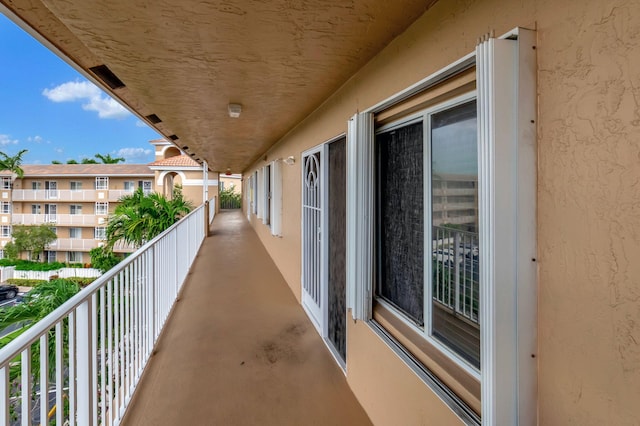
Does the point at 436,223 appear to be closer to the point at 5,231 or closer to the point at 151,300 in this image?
the point at 151,300

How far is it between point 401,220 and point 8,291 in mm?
25976

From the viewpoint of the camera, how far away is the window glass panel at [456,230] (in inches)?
56.2

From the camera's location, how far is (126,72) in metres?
2.55

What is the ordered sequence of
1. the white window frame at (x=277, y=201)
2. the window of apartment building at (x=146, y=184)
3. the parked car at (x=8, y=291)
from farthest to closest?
the window of apartment building at (x=146, y=184) < the parked car at (x=8, y=291) < the white window frame at (x=277, y=201)

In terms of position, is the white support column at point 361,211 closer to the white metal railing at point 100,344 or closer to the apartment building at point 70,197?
the white metal railing at point 100,344

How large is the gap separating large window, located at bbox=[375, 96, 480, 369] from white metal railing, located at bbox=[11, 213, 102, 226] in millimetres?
31358

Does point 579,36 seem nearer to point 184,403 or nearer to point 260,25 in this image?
point 260,25

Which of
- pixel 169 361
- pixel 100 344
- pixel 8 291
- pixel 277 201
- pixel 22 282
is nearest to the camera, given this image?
pixel 100 344

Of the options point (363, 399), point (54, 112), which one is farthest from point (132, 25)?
point (54, 112)

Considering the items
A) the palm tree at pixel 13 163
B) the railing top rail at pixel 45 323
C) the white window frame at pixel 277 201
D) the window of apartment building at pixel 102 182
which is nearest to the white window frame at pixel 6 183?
the palm tree at pixel 13 163

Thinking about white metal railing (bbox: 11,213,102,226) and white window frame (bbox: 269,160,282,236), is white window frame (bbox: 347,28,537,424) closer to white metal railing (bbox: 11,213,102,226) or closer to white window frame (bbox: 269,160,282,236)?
white window frame (bbox: 269,160,282,236)

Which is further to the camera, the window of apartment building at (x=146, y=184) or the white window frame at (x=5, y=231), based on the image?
the white window frame at (x=5, y=231)

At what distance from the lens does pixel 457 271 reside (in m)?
1.53

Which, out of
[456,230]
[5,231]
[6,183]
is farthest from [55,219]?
[456,230]
